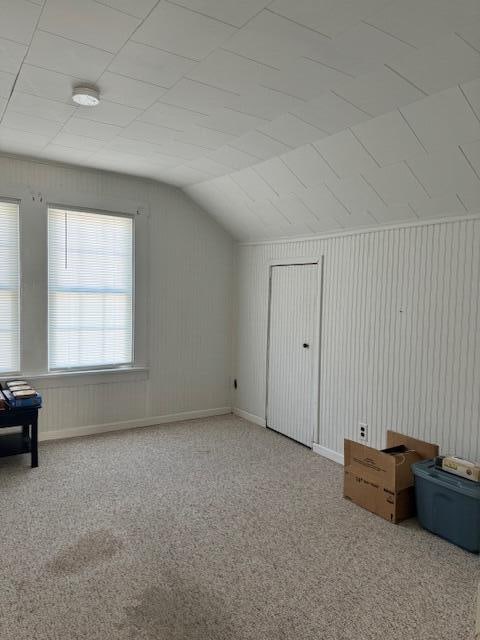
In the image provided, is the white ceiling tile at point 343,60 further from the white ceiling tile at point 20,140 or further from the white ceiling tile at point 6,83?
the white ceiling tile at point 20,140

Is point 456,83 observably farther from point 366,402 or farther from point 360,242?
point 366,402

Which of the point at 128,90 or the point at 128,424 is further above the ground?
the point at 128,90

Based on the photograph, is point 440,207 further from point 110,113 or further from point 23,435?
point 23,435

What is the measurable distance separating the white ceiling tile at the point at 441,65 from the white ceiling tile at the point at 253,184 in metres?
1.83

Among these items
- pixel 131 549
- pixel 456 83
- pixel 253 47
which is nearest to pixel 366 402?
pixel 131 549

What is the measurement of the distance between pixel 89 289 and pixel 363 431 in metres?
2.91

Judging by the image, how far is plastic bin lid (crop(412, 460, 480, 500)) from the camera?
101 inches

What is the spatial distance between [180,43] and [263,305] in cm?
316

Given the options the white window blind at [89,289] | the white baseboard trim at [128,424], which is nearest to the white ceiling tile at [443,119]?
the white window blind at [89,289]

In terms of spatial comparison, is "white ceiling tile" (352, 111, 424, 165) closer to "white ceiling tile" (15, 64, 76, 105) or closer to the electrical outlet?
"white ceiling tile" (15, 64, 76, 105)

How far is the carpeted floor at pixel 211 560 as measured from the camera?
2000 mm

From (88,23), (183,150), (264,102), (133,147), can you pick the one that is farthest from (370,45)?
(133,147)

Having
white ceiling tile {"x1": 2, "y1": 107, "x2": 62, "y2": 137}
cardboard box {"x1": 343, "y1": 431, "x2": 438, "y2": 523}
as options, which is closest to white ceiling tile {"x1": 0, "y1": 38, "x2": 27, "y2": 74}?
white ceiling tile {"x1": 2, "y1": 107, "x2": 62, "y2": 137}

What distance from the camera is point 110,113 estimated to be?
2922 millimetres
